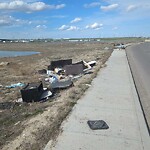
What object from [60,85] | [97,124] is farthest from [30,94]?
[97,124]

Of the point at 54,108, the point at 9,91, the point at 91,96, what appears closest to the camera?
the point at 54,108

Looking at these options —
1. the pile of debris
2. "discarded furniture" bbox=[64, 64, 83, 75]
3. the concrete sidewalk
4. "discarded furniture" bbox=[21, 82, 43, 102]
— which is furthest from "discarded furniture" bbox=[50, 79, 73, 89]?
"discarded furniture" bbox=[64, 64, 83, 75]

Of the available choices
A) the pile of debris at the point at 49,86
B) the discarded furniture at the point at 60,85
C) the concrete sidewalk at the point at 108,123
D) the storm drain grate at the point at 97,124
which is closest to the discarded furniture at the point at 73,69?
the pile of debris at the point at 49,86

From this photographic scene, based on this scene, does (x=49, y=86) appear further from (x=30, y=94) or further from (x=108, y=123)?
(x=108, y=123)

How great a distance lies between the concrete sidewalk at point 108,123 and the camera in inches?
217

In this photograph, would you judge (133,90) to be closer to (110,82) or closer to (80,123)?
(110,82)

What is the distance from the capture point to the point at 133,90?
11.2m

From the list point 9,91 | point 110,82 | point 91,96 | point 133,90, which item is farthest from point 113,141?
point 9,91

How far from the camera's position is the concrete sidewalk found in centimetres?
552

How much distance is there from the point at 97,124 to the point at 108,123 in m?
0.32

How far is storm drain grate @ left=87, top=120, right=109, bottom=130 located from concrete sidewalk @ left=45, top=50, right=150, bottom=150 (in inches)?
4.0

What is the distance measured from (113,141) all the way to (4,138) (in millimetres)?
2451

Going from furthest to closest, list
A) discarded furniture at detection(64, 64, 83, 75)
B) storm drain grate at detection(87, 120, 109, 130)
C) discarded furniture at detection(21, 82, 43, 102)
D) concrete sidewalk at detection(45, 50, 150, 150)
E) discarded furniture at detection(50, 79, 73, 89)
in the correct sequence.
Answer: discarded furniture at detection(64, 64, 83, 75), discarded furniture at detection(50, 79, 73, 89), discarded furniture at detection(21, 82, 43, 102), storm drain grate at detection(87, 120, 109, 130), concrete sidewalk at detection(45, 50, 150, 150)

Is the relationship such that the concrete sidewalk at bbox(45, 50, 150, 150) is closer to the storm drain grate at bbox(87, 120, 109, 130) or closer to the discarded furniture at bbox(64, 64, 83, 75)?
the storm drain grate at bbox(87, 120, 109, 130)
